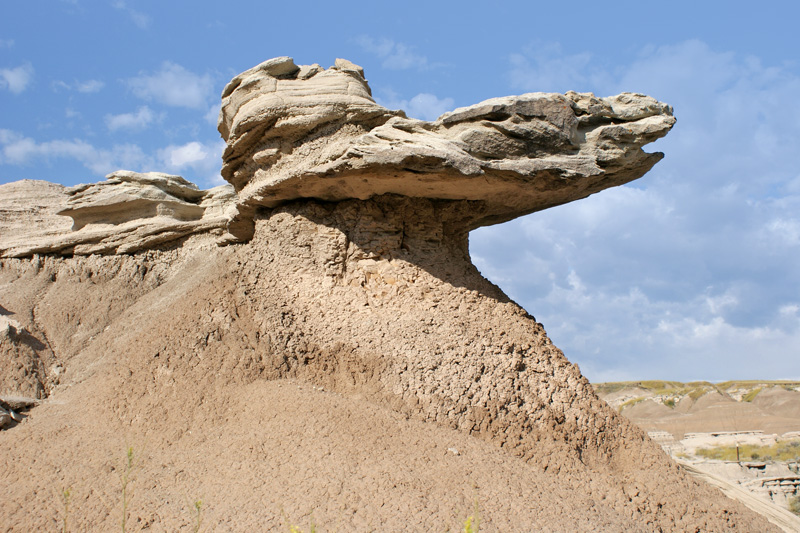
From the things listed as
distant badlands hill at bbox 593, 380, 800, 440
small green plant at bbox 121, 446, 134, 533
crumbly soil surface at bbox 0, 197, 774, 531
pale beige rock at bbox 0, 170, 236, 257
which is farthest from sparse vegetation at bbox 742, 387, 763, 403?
small green plant at bbox 121, 446, 134, 533

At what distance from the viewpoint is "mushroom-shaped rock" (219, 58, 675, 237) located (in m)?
7.80

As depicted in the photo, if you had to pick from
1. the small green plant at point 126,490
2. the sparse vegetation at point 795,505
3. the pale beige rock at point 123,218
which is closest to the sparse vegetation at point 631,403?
the sparse vegetation at point 795,505

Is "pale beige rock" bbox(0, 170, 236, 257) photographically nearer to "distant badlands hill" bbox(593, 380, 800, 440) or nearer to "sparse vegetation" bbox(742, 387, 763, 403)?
"distant badlands hill" bbox(593, 380, 800, 440)

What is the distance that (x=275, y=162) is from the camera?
29.4ft

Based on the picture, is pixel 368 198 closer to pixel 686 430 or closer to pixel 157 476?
pixel 157 476

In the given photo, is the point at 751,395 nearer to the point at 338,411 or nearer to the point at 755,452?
the point at 755,452

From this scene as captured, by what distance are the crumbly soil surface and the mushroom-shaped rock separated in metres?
0.60

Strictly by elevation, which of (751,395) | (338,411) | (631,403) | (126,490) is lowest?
(126,490)

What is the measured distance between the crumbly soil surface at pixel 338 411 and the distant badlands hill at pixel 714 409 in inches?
772

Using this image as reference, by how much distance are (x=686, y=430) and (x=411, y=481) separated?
25.5 meters

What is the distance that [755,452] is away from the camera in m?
20.8

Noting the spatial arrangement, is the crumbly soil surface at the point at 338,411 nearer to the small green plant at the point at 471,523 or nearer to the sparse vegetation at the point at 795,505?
the small green plant at the point at 471,523

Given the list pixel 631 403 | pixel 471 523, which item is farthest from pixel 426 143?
pixel 631 403

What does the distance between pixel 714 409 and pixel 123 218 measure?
86.7ft
